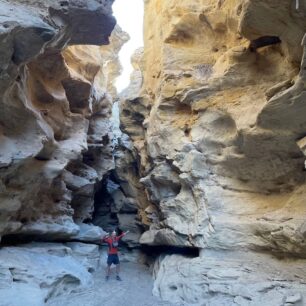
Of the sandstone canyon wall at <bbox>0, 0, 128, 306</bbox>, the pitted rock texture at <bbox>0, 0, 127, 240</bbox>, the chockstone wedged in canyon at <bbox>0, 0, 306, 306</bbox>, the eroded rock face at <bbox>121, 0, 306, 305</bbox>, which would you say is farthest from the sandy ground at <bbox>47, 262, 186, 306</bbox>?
the pitted rock texture at <bbox>0, 0, 127, 240</bbox>

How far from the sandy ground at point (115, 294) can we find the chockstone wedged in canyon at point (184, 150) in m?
0.10

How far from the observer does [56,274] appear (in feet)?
32.2

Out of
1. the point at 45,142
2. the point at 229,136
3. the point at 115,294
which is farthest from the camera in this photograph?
the point at 115,294

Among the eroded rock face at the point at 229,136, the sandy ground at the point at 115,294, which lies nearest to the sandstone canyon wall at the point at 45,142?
the sandy ground at the point at 115,294

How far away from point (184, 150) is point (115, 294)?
486 cm

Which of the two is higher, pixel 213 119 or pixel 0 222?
pixel 213 119

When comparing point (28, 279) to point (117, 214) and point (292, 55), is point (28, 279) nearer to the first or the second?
point (292, 55)

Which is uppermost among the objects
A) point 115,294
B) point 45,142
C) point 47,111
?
point 47,111

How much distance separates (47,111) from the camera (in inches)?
460

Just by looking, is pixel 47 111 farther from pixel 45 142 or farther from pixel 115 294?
pixel 115 294

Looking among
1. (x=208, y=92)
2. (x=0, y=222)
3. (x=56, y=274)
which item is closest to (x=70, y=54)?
(x=208, y=92)

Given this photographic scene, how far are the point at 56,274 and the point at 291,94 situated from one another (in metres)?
7.70

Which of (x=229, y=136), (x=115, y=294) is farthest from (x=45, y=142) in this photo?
(x=229, y=136)

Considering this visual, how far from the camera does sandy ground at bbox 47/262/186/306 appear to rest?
9305 mm
